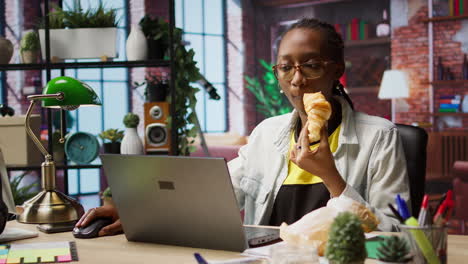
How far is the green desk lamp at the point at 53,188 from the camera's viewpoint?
1489 millimetres

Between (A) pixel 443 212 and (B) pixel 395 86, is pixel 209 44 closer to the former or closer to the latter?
(B) pixel 395 86

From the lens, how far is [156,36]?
3.41 meters

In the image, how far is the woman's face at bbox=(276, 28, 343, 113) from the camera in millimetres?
1727

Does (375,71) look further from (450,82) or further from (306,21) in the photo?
(306,21)

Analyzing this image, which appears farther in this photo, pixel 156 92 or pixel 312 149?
pixel 156 92

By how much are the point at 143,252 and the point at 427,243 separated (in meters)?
0.64

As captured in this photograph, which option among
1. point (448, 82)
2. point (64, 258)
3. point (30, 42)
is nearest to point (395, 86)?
point (448, 82)

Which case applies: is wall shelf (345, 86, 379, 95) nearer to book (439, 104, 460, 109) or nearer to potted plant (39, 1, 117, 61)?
book (439, 104, 460, 109)

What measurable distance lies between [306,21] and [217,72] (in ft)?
26.9

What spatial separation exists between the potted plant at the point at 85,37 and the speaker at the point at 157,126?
0.40 metres

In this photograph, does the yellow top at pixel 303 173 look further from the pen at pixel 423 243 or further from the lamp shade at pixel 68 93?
the pen at pixel 423 243

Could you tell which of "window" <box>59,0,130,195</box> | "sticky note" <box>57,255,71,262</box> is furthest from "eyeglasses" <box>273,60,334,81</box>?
"window" <box>59,0,130,195</box>

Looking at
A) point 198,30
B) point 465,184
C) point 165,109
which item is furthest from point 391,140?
point 198,30

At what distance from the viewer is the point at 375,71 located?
9227mm
